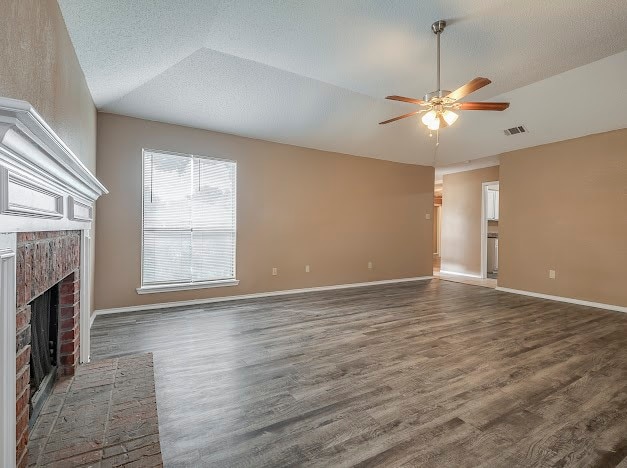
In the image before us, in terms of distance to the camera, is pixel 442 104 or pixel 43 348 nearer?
pixel 43 348

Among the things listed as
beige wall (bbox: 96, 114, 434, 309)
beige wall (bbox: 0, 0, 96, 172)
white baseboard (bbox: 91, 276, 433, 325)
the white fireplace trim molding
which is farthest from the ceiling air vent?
the white fireplace trim molding

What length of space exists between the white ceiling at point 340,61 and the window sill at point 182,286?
7.51 feet

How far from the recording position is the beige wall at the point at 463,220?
23.8 feet

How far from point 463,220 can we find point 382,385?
6.37 meters

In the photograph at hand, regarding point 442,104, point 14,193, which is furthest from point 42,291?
point 442,104

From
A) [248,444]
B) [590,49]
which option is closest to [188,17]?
[248,444]

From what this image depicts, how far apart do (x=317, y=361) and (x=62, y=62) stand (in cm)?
279

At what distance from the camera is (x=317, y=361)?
262 centimetres

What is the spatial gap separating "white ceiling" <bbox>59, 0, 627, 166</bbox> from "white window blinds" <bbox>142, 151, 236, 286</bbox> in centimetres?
65

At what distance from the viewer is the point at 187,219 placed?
14.8 feet

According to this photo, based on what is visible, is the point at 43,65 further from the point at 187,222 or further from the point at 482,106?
the point at 482,106

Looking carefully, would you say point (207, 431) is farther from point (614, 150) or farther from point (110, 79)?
point (614, 150)

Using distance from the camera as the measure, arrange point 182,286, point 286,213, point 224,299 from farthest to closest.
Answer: point 286,213, point 224,299, point 182,286

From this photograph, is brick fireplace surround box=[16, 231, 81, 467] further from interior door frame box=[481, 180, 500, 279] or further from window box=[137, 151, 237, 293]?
interior door frame box=[481, 180, 500, 279]
